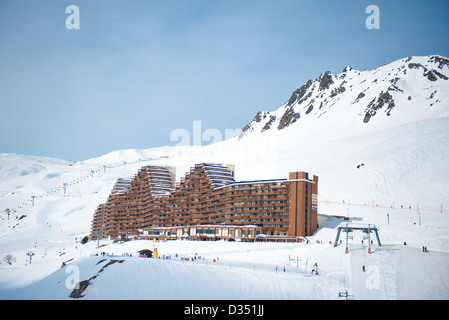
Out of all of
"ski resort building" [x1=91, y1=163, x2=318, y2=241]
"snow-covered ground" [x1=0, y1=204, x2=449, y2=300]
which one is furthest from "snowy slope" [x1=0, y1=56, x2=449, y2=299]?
"ski resort building" [x1=91, y1=163, x2=318, y2=241]

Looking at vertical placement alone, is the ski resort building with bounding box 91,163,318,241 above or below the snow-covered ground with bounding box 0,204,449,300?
above

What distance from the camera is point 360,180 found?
15000 centimetres

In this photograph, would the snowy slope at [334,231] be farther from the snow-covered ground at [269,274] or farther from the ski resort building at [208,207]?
the ski resort building at [208,207]

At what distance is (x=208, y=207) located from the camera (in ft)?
416

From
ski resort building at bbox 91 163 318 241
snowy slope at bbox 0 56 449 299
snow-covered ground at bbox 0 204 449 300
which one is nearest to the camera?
snow-covered ground at bbox 0 204 449 300

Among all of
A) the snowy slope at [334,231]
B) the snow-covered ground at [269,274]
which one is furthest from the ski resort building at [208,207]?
the snow-covered ground at [269,274]

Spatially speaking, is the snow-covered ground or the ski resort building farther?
the ski resort building

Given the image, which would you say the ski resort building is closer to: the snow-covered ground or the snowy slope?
the snowy slope

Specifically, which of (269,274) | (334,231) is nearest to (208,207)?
(334,231)

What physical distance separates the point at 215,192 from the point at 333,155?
74.8 metres

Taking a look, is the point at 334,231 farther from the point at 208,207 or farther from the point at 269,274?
the point at 269,274

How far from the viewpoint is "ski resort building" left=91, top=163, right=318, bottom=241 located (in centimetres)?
10556

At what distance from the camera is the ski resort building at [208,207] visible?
10556 cm
